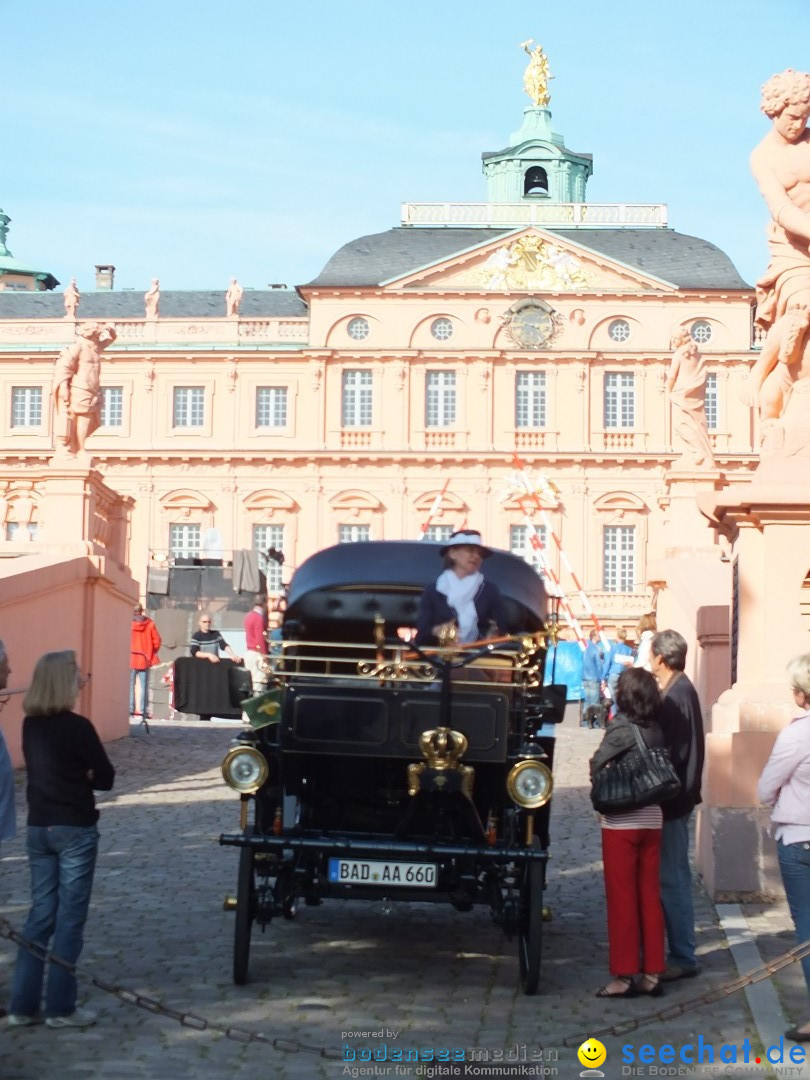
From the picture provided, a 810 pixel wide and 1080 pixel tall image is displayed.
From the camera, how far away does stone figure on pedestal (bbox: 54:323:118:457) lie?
66.8ft

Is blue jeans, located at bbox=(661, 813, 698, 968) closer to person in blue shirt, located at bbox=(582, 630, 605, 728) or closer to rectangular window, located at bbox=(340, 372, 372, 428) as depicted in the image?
person in blue shirt, located at bbox=(582, 630, 605, 728)

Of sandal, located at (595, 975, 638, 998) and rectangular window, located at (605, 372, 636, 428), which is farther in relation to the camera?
rectangular window, located at (605, 372, 636, 428)

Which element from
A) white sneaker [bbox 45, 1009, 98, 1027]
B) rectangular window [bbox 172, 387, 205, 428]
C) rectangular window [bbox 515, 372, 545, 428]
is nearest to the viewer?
white sneaker [bbox 45, 1009, 98, 1027]

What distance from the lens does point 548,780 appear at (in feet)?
27.5

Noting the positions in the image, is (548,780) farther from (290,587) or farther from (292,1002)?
(290,587)

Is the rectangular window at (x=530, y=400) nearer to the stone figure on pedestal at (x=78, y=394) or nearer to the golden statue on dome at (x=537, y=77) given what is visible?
the golden statue on dome at (x=537, y=77)

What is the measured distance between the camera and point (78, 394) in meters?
20.5

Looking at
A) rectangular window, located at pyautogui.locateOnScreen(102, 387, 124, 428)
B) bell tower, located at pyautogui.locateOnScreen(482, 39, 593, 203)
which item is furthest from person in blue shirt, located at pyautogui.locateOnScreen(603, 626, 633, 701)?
bell tower, located at pyautogui.locateOnScreen(482, 39, 593, 203)

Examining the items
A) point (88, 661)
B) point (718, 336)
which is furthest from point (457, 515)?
point (88, 661)

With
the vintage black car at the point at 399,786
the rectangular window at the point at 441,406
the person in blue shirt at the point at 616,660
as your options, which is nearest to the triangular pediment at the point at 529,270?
the rectangular window at the point at 441,406

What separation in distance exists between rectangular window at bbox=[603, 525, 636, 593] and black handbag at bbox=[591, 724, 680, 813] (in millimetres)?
54575

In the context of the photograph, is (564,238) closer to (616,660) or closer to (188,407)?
(188,407)

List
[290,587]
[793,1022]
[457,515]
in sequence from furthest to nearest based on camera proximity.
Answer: [457,515] < [290,587] < [793,1022]

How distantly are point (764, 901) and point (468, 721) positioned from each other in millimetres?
3014
